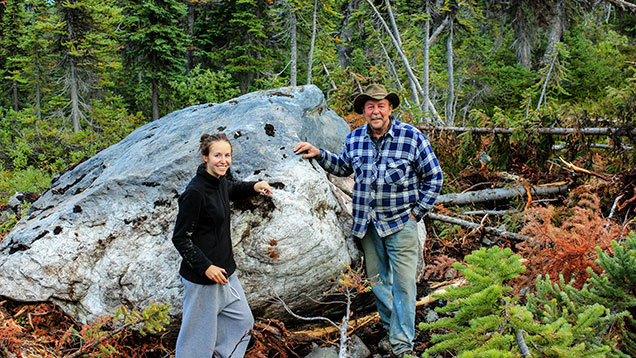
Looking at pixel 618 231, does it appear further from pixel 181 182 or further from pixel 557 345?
pixel 181 182

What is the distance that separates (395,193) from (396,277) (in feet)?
2.86

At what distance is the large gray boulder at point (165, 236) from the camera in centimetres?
407

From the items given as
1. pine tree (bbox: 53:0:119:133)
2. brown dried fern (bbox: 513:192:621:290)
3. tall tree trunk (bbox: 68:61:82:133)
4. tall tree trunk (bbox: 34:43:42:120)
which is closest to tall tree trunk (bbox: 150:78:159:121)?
pine tree (bbox: 53:0:119:133)

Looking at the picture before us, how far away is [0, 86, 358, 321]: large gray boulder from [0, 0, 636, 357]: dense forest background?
0.39 metres

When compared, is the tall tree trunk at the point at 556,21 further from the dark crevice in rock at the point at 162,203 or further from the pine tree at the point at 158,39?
the dark crevice in rock at the point at 162,203

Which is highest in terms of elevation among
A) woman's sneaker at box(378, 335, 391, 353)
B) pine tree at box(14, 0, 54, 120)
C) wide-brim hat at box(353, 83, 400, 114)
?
pine tree at box(14, 0, 54, 120)

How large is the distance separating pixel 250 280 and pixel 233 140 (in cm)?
159

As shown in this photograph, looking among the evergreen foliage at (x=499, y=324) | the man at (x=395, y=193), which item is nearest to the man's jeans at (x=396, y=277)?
the man at (x=395, y=193)

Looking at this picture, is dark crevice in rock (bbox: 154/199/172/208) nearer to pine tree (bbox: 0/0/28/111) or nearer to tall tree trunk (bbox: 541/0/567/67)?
tall tree trunk (bbox: 541/0/567/67)

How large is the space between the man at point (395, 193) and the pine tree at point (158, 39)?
19.6 m

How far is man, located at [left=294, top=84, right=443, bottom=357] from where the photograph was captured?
4.07 m

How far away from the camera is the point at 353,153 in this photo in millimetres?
4383

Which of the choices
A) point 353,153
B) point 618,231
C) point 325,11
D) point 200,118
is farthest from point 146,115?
point 618,231

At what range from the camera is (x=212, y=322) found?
3.45 metres
